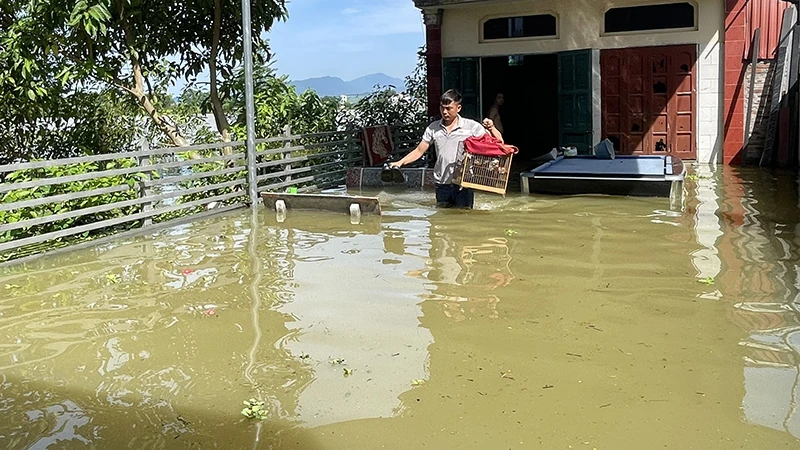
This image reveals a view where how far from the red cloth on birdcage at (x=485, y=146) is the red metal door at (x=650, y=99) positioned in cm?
684

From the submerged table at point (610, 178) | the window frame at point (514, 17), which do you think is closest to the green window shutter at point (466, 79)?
the window frame at point (514, 17)

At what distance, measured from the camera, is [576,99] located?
15.0 meters

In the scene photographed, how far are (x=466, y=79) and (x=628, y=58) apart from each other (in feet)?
10.7

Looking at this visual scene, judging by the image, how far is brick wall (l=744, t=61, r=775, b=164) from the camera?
45.3 feet

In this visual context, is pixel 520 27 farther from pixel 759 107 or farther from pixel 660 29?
pixel 759 107

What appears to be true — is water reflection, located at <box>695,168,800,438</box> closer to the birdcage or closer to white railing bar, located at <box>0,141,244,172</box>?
the birdcage

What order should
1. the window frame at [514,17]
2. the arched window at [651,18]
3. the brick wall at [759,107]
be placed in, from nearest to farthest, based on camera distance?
the brick wall at [759,107] < the arched window at [651,18] < the window frame at [514,17]

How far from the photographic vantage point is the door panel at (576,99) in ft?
48.5

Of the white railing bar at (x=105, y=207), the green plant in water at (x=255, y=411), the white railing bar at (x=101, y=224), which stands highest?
the white railing bar at (x=105, y=207)

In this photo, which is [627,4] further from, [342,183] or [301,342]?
[301,342]

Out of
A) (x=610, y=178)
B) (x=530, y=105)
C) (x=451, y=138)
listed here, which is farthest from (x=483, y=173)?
(x=530, y=105)

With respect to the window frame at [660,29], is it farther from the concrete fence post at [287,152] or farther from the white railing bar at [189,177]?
the white railing bar at [189,177]

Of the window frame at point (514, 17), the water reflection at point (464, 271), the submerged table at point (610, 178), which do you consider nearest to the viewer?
the water reflection at point (464, 271)

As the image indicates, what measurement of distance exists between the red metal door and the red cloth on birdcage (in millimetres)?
6838
